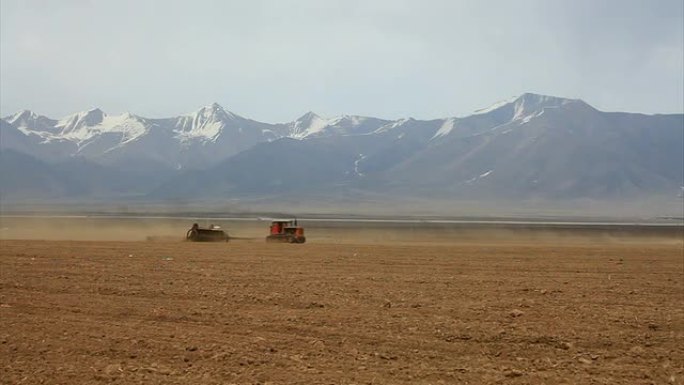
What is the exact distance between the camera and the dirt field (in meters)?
8.76

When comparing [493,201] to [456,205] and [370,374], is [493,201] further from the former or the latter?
[370,374]

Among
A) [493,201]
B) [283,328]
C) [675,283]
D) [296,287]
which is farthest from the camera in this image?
[493,201]

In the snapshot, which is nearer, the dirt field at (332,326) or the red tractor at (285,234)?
the dirt field at (332,326)

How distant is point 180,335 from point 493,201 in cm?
18747

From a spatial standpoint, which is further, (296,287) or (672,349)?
(296,287)

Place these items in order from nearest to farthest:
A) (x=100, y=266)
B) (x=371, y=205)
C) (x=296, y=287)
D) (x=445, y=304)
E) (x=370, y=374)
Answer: (x=370, y=374)
(x=445, y=304)
(x=296, y=287)
(x=100, y=266)
(x=371, y=205)

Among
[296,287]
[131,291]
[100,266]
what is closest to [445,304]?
[296,287]

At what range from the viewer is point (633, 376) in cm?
882

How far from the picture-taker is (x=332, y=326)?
433 inches

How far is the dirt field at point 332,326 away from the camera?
345 inches

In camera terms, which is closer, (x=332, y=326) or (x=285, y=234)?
(x=332, y=326)

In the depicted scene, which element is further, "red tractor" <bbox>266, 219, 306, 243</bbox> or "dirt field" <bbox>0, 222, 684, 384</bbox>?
"red tractor" <bbox>266, 219, 306, 243</bbox>

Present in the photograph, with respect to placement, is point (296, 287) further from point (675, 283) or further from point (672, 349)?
point (675, 283)

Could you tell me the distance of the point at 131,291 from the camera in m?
13.9
